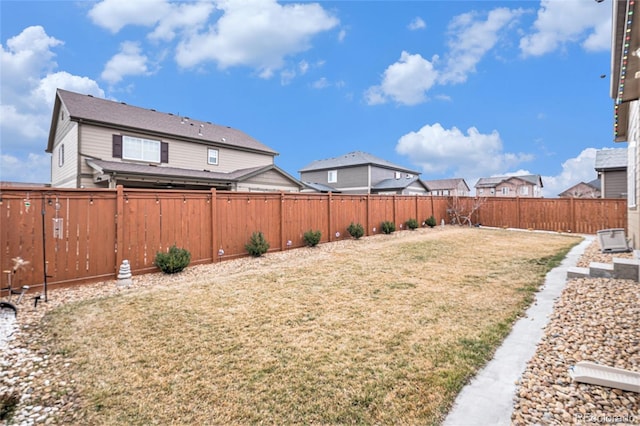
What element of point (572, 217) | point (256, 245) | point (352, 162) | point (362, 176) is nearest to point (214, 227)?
point (256, 245)

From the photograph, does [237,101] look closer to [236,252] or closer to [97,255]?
[236,252]

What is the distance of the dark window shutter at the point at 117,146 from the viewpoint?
14852 mm

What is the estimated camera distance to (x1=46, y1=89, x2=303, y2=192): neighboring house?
13828 millimetres

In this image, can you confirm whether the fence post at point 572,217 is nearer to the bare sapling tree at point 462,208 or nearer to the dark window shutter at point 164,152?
the bare sapling tree at point 462,208

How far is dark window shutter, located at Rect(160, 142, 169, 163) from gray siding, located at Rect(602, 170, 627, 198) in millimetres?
23708

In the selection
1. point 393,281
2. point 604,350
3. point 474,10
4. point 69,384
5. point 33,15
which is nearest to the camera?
point 69,384

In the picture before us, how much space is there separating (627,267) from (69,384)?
8.32 m

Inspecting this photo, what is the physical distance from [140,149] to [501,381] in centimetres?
1790

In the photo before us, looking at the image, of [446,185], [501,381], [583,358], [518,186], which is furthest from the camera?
[446,185]

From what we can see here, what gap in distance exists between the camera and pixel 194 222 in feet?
24.5

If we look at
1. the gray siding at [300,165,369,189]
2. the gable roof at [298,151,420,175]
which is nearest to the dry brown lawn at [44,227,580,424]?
the gray siding at [300,165,369,189]

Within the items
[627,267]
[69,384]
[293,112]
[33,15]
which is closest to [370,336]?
[69,384]

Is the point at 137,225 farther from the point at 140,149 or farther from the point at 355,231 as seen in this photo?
the point at 140,149

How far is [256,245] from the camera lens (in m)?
8.51
